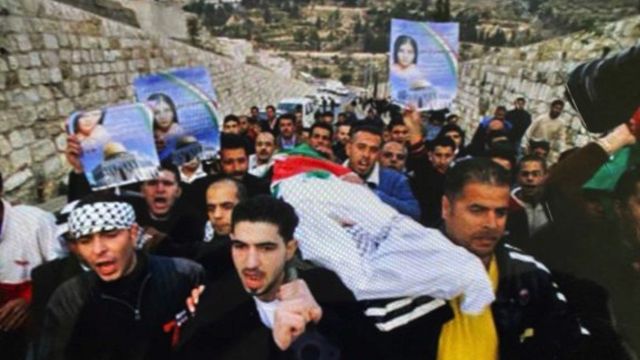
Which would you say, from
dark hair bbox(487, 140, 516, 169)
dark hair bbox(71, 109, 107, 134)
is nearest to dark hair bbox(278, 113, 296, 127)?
dark hair bbox(71, 109, 107, 134)

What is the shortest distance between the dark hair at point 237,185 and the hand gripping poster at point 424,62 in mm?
559

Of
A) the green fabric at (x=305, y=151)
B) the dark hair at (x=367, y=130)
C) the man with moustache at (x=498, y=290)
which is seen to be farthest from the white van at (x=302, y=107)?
the man with moustache at (x=498, y=290)

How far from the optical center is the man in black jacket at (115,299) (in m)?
2.12

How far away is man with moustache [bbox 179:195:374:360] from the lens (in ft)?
6.73

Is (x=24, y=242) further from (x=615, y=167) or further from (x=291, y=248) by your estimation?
(x=615, y=167)

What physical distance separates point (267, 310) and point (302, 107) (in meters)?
0.84

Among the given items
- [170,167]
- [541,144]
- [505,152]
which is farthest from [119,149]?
[541,144]

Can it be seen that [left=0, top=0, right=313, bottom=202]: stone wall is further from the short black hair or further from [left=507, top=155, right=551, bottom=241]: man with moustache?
[left=507, top=155, right=551, bottom=241]: man with moustache

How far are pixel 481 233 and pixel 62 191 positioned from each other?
1268 millimetres

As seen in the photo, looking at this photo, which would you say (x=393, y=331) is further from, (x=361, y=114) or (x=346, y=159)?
(x=361, y=114)

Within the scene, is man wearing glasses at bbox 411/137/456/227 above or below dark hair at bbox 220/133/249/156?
below

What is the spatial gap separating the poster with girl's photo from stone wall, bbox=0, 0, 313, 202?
7 centimetres

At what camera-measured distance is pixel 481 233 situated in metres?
2.09

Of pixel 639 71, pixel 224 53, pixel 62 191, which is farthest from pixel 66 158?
pixel 639 71
